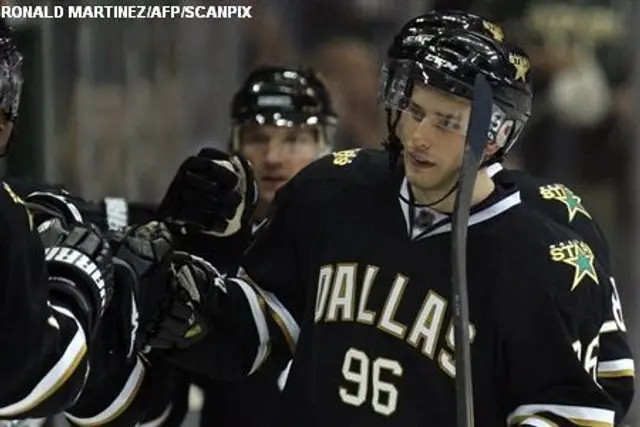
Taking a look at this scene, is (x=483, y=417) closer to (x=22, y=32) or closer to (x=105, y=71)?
(x=22, y=32)

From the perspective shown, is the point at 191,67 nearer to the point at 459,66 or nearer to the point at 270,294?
the point at 270,294

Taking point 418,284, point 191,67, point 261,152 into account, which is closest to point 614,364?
point 418,284

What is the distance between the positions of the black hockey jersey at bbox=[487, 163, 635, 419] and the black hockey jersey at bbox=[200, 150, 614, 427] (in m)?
0.04

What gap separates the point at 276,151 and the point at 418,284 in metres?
0.56

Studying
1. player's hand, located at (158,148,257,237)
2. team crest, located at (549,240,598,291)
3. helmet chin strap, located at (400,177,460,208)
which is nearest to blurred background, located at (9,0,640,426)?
player's hand, located at (158,148,257,237)

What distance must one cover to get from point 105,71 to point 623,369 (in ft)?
3.35

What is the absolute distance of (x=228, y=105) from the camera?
2.20m

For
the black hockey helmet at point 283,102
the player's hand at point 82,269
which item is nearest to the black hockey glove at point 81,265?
the player's hand at point 82,269

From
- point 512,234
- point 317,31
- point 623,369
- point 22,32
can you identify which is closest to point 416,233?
point 512,234

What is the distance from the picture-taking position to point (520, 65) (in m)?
1.42

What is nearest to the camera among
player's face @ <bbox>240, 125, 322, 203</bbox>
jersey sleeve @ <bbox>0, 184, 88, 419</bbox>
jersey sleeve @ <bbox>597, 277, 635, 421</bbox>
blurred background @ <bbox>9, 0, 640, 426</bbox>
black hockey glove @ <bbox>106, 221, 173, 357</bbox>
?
jersey sleeve @ <bbox>0, 184, 88, 419</bbox>

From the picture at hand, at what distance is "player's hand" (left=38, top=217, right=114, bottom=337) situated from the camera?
1.26 m

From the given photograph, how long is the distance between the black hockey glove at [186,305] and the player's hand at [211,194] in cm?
10

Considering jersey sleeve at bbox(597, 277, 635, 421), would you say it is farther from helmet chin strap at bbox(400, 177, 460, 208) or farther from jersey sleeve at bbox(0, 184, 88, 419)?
jersey sleeve at bbox(0, 184, 88, 419)
